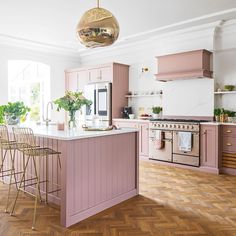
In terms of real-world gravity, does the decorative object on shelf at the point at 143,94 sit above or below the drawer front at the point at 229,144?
above

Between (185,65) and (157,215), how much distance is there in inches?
138

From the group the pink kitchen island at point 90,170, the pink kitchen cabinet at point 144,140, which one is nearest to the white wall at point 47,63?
the pink kitchen cabinet at point 144,140

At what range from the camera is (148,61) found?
21.9 ft

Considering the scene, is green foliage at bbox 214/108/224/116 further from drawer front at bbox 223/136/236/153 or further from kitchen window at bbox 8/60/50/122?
kitchen window at bbox 8/60/50/122

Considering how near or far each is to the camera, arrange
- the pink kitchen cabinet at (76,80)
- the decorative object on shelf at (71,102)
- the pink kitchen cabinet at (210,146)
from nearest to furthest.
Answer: the decorative object on shelf at (71,102) → the pink kitchen cabinet at (210,146) → the pink kitchen cabinet at (76,80)

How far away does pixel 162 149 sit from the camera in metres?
5.63

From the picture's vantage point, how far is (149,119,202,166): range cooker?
5117 mm

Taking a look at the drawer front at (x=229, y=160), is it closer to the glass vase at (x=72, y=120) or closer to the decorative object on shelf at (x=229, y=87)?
the decorative object on shelf at (x=229, y=87)

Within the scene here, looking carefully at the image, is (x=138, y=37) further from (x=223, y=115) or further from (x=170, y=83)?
(x=223, y=115)

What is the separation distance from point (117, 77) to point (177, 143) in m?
2.47

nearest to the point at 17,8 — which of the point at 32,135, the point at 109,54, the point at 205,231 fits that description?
the point at 32,135

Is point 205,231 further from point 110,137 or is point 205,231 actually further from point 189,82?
point 189,82

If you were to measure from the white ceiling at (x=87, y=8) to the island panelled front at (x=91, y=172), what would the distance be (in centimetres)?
230

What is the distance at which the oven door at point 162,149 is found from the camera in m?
5.51
